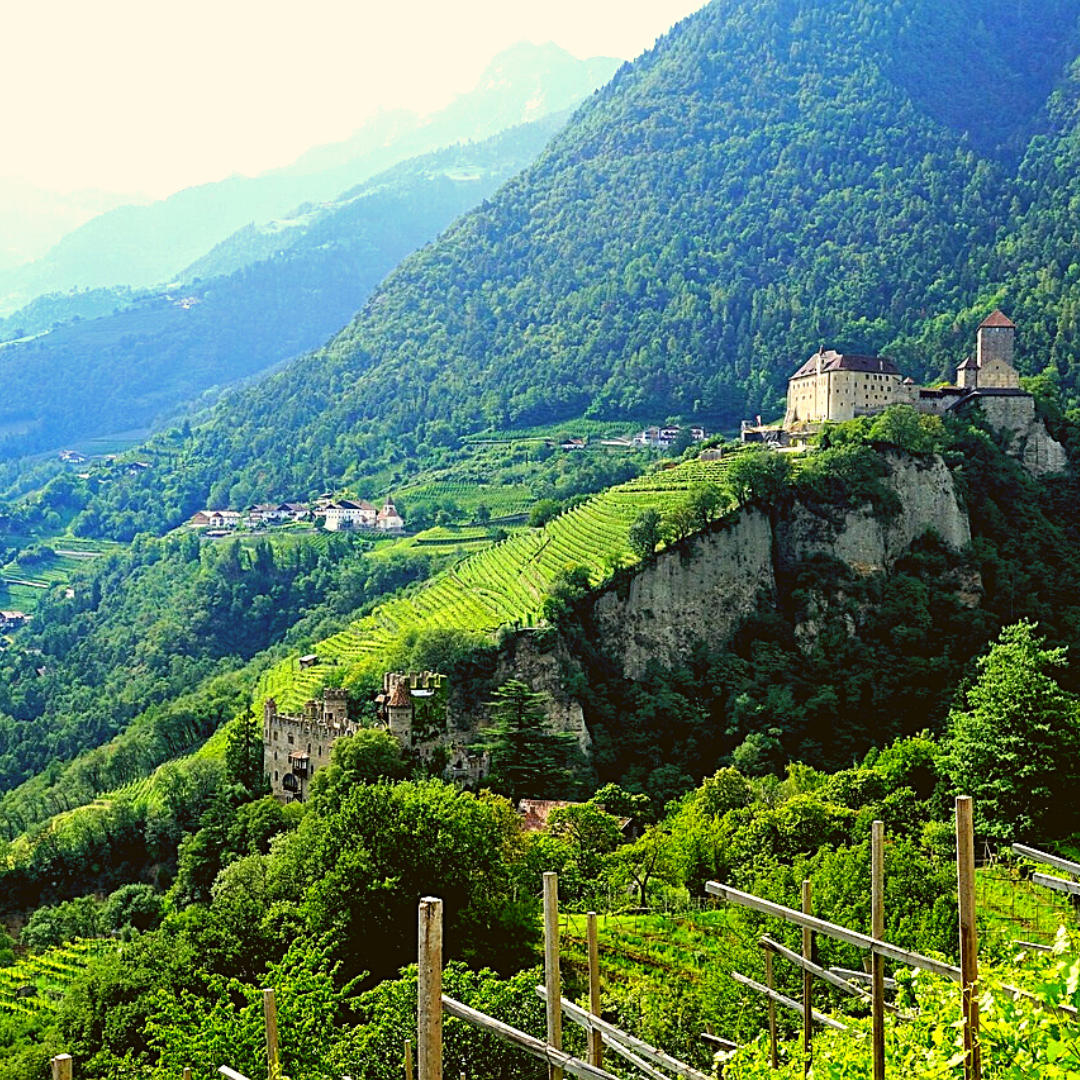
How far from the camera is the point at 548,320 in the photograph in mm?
159625

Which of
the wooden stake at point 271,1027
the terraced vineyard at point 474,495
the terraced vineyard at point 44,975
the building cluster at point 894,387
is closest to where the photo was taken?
the wooden stake at point 271,1027

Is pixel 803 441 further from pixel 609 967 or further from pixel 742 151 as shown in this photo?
pixel 742 151

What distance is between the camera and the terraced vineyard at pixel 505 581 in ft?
212

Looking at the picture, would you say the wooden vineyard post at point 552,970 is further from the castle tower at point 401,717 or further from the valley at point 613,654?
the castle tower at point 401,717

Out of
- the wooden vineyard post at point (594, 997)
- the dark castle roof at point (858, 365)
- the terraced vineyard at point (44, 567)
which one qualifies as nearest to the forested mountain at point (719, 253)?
the terraced vineyard at point (44, 567)

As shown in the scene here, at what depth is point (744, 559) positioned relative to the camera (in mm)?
70188

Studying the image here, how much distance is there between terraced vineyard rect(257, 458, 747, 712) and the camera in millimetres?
64500

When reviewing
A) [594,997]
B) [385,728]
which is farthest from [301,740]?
[594,997]

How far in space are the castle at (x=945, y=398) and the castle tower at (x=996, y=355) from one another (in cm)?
6

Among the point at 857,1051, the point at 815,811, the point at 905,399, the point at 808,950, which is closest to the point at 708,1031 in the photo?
the point at 808,950

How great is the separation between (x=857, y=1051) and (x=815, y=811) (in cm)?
2621

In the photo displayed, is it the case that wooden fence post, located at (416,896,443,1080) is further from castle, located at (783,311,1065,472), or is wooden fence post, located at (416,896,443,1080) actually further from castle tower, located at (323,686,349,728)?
castle, located at (783,311,1065,472)

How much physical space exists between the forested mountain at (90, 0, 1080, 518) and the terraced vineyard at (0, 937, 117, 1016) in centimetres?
9396

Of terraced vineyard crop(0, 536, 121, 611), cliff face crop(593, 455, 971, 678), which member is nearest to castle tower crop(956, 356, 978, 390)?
cliff face crop(593, 455, 971, 678)
